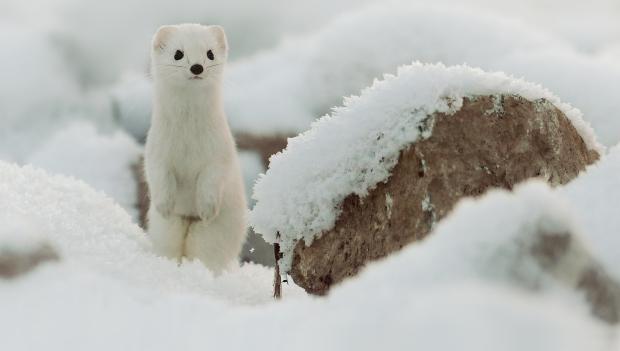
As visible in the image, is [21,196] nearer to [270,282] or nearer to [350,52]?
[270,282]

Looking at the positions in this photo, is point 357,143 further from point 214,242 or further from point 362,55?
point 362,55

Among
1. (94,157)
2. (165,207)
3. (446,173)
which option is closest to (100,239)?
(165,207)

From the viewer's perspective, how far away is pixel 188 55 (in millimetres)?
2820

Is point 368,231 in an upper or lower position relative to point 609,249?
lower

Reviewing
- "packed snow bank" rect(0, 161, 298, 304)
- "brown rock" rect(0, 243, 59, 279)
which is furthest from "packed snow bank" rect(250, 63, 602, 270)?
"brown rock" rect(0, 243, 59, 279)

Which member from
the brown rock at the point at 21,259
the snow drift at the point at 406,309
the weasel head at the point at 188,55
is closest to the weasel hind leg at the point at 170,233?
the weasel head at the point at 188,55

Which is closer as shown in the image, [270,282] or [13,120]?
[270,282]

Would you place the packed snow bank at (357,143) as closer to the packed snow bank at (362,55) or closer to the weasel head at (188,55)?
the weasel head at (188,55)

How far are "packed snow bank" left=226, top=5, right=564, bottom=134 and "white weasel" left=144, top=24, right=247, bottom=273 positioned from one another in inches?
66.8

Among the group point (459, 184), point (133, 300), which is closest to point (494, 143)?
point (459, 184)

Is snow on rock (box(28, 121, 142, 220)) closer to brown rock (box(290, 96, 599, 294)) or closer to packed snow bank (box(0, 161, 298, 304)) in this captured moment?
packed snow bank (box(0, 161, 298, 304))

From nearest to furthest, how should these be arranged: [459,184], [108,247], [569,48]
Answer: [459,184]
[108,247]
[569,48]

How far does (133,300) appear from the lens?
1673 millimetres

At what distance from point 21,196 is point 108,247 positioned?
35cm
